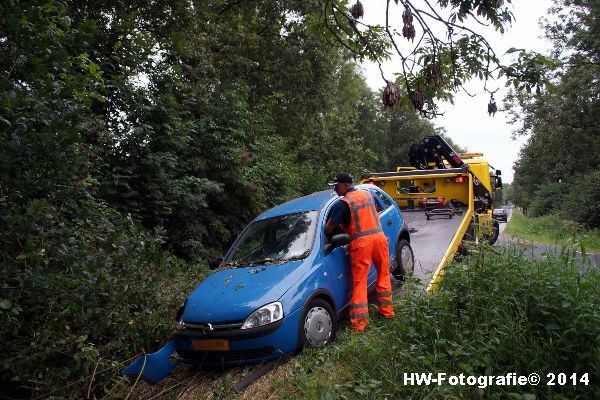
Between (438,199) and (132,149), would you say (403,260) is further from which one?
(132,149)

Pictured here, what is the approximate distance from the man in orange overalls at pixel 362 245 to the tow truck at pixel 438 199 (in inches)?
60.9

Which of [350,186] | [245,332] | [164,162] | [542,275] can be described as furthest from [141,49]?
[542,275]

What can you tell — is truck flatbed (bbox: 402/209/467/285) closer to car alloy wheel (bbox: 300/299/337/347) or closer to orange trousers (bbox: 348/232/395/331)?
orange trousers (bbox: 348/232/395/331)

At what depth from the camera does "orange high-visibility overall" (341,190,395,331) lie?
5133 millimetres

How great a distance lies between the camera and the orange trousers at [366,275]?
4.99 meters

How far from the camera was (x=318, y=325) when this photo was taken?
473cm

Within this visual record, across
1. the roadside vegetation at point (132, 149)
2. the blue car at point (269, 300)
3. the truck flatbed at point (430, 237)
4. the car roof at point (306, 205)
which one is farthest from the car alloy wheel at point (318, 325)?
the truck flatbed at point (430, 237)

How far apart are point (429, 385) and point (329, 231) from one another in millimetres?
2311

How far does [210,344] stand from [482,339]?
7.93 ft

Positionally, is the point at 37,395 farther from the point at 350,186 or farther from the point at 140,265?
the point at 350,186

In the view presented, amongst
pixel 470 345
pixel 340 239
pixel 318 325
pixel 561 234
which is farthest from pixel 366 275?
pixel 561 234

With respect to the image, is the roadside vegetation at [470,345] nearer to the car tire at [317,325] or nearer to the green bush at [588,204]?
the car tire at [317,325]

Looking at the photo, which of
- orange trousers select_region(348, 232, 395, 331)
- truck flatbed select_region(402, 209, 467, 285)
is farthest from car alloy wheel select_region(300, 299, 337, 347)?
truck flatbed select_region(402, 209, 467, 285)

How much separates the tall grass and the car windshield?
1247 mm
